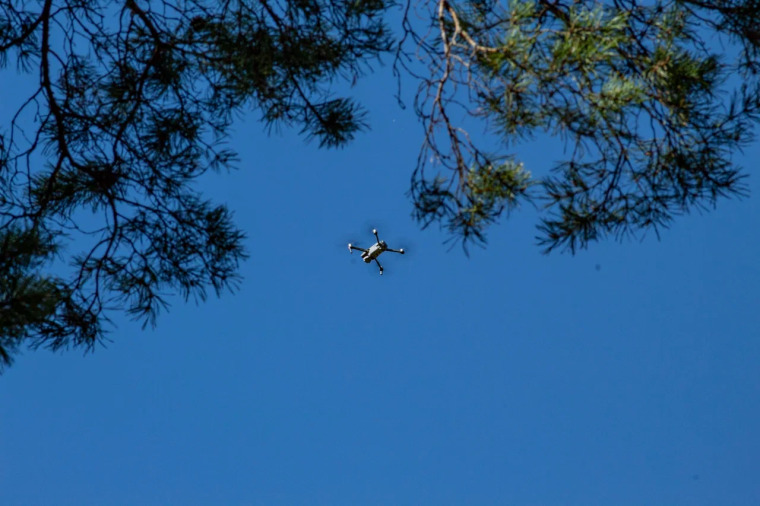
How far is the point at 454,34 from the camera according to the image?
200cm

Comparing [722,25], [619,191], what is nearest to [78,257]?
[619,191]

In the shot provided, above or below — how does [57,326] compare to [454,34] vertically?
below

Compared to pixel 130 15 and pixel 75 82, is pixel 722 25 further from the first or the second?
pixel 75 82

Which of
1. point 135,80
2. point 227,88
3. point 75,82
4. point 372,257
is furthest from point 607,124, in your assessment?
point 75,82

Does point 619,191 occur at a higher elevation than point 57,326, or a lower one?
higher

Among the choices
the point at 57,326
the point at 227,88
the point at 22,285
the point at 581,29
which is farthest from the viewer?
the point at 227,88

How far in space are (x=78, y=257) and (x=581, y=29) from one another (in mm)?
1487

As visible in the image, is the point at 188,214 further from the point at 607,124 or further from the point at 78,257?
the point at 607,124

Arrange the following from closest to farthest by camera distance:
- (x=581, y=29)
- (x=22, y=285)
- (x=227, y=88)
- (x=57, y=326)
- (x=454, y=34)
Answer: (x=22, y=285) → (x=581, y=29) → (x=454, y=34) → (x=57, y=326) → (x=227, y=88)

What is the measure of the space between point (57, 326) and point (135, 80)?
0.73 m

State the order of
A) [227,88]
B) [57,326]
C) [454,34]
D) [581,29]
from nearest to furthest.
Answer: [581,29], [454,34], [57,326], [227,88]

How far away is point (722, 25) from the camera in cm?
207

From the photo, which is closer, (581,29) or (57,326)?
(581,29)

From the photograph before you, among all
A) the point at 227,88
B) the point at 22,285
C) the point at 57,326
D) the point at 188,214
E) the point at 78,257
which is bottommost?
the point at 22,285
